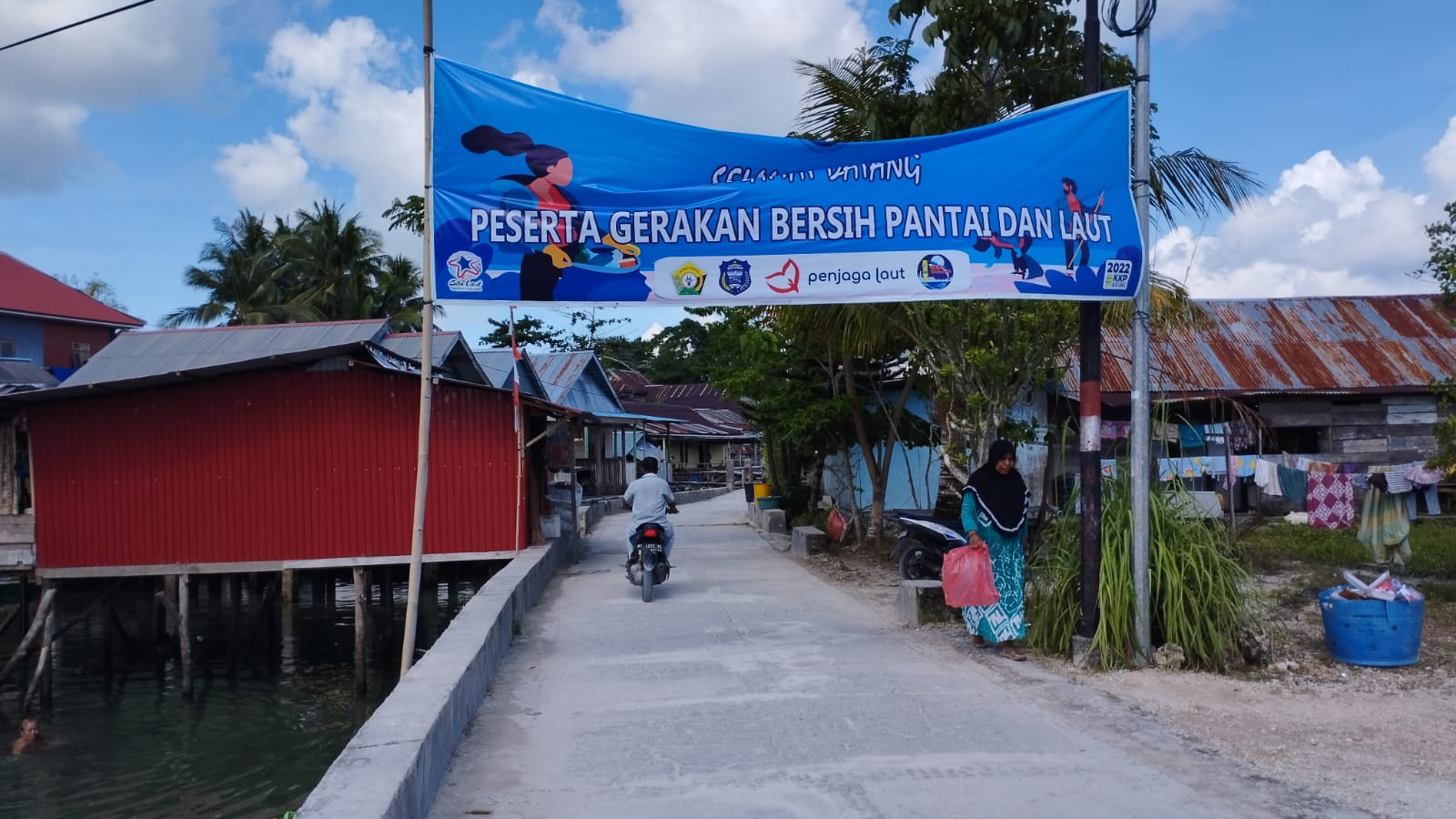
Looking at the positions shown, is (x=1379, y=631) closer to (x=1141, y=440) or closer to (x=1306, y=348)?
(x=1141, y=440)

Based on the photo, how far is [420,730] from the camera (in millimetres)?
5273

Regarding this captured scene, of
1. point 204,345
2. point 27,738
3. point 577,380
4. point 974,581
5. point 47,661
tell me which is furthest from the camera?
point 577,380

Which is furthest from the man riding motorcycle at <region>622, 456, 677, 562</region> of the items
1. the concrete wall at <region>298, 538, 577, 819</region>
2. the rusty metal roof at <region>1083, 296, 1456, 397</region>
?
the rusty metal roof at <region>1083, 296, 1456, 397</region>

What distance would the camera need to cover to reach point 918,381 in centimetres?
1942

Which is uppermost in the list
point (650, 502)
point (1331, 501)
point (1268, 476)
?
point (1268, 476)

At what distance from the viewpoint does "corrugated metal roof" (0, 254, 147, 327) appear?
34156 millimetres

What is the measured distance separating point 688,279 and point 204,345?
60.2 feet

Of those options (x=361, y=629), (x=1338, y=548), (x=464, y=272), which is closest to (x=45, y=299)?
(x=361, y=629)

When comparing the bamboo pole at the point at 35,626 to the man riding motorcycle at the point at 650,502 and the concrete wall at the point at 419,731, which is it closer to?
the man riding motorcycle at the point at 650,502

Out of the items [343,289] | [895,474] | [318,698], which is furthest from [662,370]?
[318,698]

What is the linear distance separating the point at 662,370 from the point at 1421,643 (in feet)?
198

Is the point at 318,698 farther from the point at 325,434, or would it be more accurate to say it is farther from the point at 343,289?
the point at 343,289

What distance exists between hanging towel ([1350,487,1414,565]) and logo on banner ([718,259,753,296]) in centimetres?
943

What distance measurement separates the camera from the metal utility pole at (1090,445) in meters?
8.20
